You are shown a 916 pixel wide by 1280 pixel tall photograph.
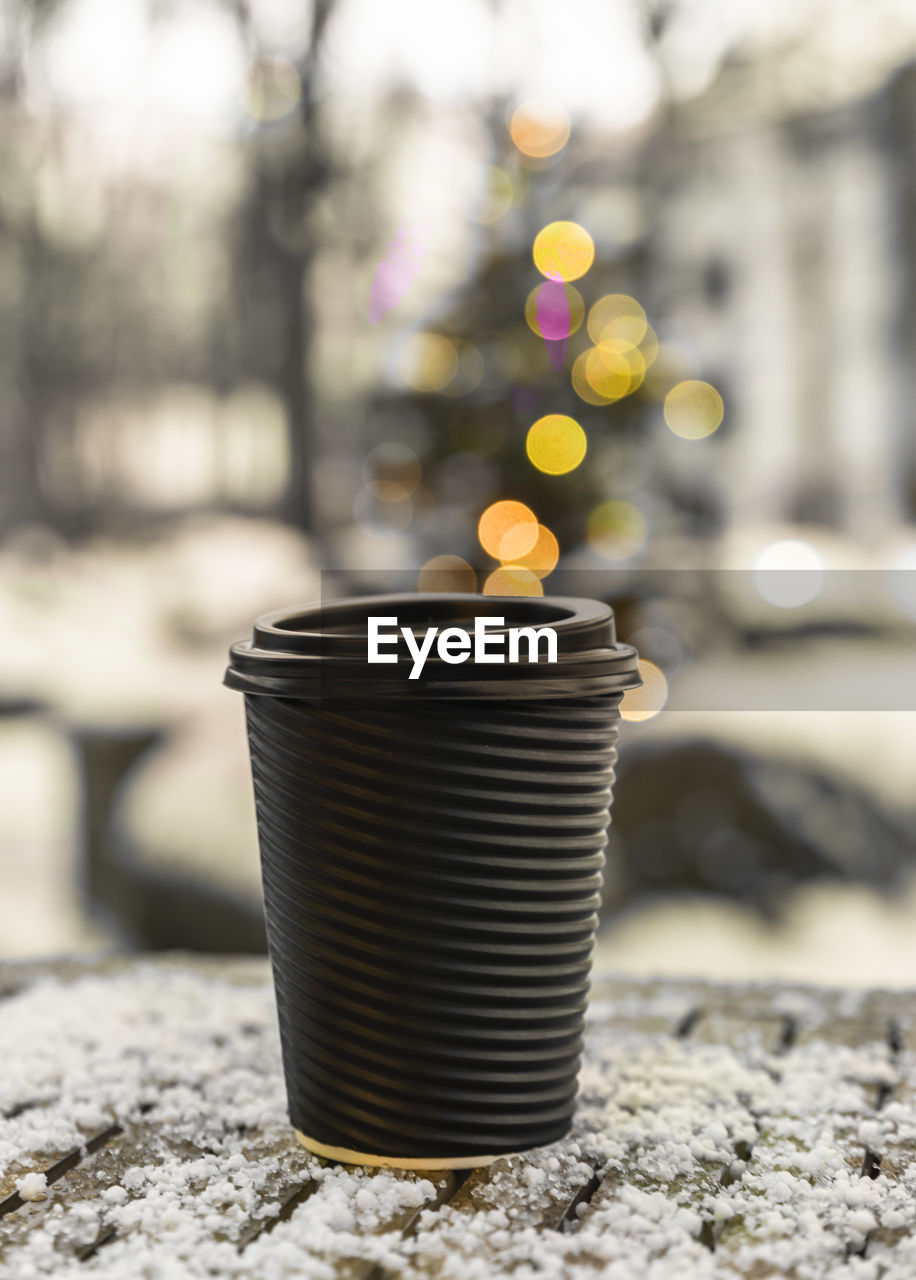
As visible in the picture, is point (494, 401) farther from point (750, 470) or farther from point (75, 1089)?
point (750, 470)

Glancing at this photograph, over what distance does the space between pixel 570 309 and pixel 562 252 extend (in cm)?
32

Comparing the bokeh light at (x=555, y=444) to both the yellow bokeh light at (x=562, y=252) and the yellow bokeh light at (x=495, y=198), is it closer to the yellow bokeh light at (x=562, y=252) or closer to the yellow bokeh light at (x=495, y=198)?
the yellow bokeh light at (x=562, y=252)

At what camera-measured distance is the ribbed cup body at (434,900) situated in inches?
50.9

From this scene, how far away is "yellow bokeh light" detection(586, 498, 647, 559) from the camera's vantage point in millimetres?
4305

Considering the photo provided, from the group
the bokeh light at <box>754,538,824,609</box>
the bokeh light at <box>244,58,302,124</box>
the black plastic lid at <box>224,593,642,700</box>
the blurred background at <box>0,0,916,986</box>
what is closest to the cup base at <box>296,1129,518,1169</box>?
the black plastic lid at <box>224,593,642,700</box>

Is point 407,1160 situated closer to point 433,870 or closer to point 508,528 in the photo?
point 433,870

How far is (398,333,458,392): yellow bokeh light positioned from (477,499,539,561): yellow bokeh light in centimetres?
51

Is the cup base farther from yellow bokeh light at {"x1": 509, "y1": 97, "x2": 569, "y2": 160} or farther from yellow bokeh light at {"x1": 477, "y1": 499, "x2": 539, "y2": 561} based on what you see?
yellow bokeh light at {"x1": 509, "y1": 97, "x2": 569, "y2": 160}

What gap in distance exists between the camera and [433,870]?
1.30 m

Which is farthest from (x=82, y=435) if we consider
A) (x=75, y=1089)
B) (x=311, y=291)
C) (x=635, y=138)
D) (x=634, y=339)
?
(x=75, y=1089)

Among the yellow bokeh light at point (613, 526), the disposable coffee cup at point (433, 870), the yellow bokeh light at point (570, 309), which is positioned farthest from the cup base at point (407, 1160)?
the yellow bokeh light at point (570, 309)

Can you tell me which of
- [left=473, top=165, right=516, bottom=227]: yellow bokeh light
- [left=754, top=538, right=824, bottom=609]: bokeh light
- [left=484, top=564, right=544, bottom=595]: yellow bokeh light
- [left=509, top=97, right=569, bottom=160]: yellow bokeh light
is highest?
[left=509, top=97, right=569, bottom=160]: yellow bokeh light

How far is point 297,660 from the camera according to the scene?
1.29 m

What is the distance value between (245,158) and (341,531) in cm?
226
